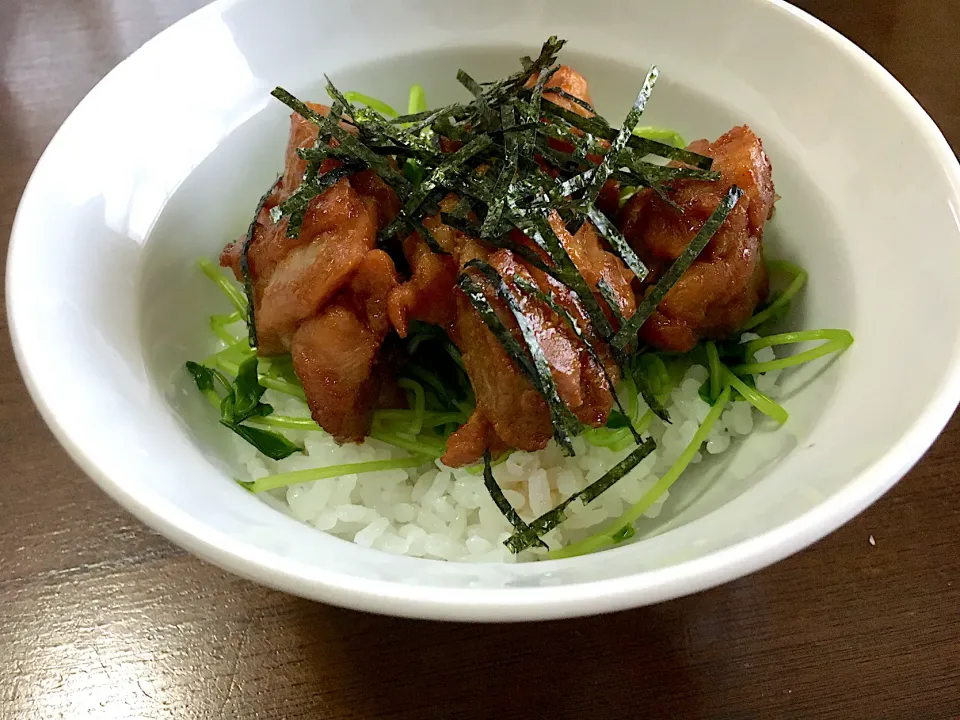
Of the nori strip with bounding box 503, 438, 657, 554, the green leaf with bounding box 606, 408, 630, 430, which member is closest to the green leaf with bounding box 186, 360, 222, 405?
the nori strip with bounding box 503, 438, 657, 554

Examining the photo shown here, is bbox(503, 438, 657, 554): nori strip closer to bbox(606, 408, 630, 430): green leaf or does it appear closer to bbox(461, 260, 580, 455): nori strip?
bbox(461, 260, 580, 455): nori strip

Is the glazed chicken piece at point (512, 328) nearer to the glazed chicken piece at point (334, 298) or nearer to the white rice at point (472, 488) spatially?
the glazed chicken piece at point (334, 298)

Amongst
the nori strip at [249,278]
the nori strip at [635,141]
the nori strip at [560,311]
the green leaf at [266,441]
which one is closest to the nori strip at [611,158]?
the nori strip at [635,141]

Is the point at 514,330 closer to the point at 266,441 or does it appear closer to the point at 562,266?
the point at 562,266

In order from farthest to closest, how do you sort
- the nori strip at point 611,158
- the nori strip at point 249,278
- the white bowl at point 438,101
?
the nori strip at point 249,278 < the nori strip at point 611,158 < the white bowl at point 438,101

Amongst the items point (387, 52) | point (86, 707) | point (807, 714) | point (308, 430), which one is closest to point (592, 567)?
point (807, 714)

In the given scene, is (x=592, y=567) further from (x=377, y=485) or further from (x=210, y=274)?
(x=210, y=274)
